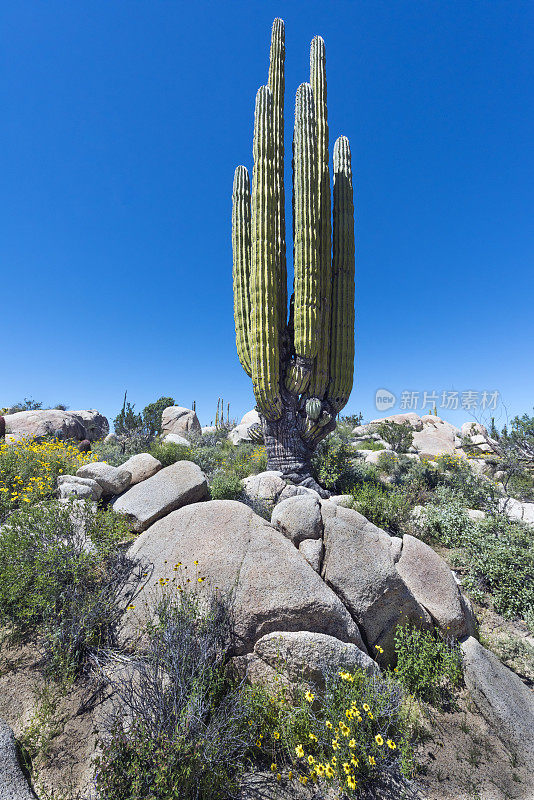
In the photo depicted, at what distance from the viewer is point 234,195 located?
8.38 metres

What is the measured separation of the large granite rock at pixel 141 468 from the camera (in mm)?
5973

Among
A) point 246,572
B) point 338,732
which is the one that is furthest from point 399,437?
point 338,732

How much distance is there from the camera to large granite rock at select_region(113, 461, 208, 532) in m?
4.85

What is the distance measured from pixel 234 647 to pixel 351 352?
6500 mm

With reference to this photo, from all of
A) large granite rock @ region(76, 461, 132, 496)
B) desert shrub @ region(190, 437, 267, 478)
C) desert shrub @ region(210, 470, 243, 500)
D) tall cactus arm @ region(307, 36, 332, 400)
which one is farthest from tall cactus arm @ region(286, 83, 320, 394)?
large granite rock @ region(76, 461, 132, 496)

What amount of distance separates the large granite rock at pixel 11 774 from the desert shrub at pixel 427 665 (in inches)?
125

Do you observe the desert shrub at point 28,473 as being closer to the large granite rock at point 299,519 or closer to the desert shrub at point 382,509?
the large granite rock at point 299,519

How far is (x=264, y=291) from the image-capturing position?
7.30 meters

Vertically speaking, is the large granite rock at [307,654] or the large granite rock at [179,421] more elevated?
the large granite rock at [179,421]

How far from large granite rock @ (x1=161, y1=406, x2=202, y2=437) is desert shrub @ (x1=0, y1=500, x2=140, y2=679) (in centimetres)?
1420

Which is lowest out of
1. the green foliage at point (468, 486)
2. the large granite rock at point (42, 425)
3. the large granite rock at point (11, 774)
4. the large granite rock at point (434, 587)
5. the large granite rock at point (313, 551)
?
the large granite rock at point (11, 774)

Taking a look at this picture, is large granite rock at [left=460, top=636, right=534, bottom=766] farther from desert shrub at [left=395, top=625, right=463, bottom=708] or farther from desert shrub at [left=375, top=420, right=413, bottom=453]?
desert shrub at [left=375, top=420, right=413, bottom=453]

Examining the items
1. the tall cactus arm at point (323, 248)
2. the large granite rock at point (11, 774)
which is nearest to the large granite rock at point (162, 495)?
the large granite rock at point (11, 774)

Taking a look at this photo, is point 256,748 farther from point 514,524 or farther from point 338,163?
point 338,163
